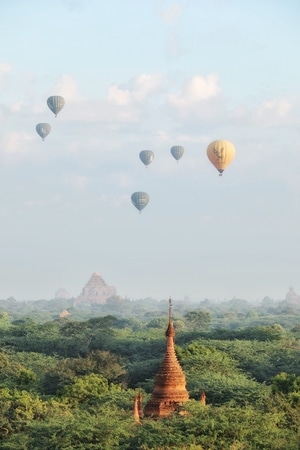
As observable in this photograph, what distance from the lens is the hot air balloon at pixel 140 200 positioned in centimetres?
18925

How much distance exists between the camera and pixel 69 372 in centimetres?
8869

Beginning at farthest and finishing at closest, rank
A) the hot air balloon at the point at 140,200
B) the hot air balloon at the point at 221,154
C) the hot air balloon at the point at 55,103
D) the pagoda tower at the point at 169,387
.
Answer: the hot air balloon at the point at 140,200 < the hot air balloon at the point at 55,103 < the hot air balloon at the point at 221,154 < the pagoda tower at the point at 169,387

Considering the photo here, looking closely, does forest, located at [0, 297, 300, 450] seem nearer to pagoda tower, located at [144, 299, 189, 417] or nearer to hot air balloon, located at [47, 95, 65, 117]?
pagoda tower, located at [144, 299, 189, 417]

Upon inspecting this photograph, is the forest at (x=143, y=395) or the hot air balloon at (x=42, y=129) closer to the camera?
the forest at (x=143, y=395)

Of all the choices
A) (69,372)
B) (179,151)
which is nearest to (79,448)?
(69,372)

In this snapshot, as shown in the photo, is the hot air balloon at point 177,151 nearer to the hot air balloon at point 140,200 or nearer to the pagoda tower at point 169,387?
the hot air balloon at point 140,200

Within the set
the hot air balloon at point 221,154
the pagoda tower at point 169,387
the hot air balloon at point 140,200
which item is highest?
the hot air balloon at point 140,200

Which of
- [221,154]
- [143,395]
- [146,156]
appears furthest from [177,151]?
[143,395]

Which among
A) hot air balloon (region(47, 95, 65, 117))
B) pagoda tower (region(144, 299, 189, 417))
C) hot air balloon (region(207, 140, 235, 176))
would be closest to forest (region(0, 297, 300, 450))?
pagoda tower (region(144, 299, 189, 417))

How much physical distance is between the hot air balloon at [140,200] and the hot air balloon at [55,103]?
24.8 meters

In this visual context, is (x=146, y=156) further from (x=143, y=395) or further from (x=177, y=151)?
(x=143, y=395)

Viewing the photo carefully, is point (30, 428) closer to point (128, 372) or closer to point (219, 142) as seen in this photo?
point (128, 372)

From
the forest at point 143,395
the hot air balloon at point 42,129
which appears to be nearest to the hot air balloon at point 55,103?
the hot air balloon at point 42,129

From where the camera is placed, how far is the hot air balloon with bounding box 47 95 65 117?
169 m
